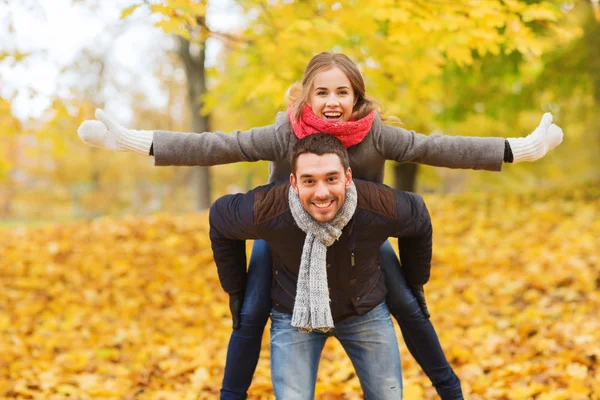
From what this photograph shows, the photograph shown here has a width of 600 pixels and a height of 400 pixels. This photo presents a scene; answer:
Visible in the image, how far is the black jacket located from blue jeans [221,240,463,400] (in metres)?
0.10

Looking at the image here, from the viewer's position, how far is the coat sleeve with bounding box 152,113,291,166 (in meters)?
2.37

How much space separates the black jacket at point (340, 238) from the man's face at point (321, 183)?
126mm

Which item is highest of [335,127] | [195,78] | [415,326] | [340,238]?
[195,78]

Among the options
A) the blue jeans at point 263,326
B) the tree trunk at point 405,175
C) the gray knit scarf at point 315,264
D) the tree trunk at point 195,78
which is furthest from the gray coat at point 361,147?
the tree trunk at point 405,175

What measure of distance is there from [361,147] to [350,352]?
0.95m

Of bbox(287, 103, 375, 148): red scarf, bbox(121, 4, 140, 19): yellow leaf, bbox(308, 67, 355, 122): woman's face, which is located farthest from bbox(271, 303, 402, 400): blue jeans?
bbox(121, 4, 140, 19): yellow leaf

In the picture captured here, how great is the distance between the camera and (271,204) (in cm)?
228

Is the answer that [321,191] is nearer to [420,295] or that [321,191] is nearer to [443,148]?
[443,148]

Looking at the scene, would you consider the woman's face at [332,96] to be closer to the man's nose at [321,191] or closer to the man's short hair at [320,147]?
the man's short hair at [320,147]

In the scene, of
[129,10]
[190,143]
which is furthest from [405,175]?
[190,143]

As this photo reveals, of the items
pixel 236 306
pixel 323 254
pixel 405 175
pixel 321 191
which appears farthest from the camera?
pixel 405 175

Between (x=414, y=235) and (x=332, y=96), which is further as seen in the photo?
(x=414, y=235)

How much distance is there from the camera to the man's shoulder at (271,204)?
227cm

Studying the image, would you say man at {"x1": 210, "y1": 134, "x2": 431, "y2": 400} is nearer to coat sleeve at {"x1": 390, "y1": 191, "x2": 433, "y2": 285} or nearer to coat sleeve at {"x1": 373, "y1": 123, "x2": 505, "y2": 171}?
coat sleeve at {"x1": 390, "y1": 191, "x2": 433, "y2": 285}
